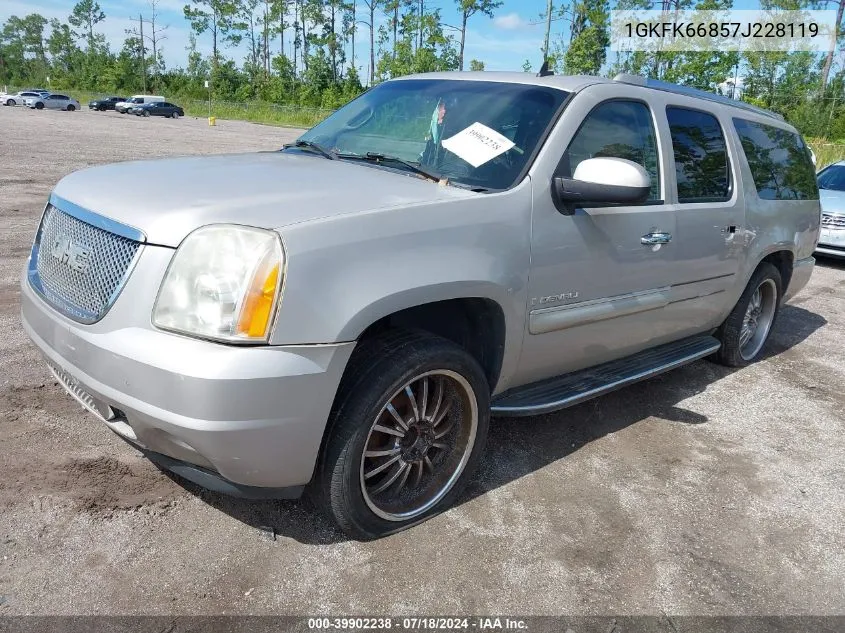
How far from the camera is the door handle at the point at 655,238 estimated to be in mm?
3505

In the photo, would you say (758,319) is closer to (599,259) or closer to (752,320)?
(752,320)

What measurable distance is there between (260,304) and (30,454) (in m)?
1.75

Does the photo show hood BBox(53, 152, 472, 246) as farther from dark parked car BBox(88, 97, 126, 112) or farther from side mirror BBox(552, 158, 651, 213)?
dark parked car BBox(88, 97, 126, 112)

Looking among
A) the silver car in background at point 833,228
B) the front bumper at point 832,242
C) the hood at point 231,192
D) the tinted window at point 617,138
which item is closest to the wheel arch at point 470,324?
the hood at point 231,192

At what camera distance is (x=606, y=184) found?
2990 millimetres

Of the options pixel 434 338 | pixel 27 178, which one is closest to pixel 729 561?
pixel 434 338

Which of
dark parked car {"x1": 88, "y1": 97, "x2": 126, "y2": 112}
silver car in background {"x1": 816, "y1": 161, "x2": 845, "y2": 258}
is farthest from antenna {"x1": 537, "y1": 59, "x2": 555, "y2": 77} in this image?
dark parked car {"x1": 88, "y1": 97, "x2": 126, "y2": 112}

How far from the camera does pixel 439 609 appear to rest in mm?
2408

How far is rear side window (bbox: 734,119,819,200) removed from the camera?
183 inches

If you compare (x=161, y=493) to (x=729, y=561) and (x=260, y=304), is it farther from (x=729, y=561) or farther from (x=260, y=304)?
(x=729, y=561)

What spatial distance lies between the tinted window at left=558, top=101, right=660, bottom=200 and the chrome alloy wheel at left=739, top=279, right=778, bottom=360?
2.01 metres

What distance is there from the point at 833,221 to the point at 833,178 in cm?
176

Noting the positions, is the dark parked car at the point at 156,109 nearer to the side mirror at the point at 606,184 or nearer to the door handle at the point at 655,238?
the door handle at the point at 655,238

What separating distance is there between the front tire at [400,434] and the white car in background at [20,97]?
60780mm
